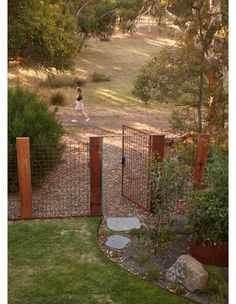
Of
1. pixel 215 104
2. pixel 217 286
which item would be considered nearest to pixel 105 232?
pixel 217 286

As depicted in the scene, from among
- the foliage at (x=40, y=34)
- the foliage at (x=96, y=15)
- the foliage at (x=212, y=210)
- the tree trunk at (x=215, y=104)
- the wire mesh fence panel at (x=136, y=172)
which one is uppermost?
the foliage at (x=96, y=15)

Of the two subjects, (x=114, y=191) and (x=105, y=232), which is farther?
(x=114, y=191)

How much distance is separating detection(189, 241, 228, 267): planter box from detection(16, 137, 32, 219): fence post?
3.18 metres

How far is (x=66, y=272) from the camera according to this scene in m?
6.31

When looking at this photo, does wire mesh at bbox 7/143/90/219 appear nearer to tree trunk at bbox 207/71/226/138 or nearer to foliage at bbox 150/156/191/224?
foliage at bbox 150/156/191/224

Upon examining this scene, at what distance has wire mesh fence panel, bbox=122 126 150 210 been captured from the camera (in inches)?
352

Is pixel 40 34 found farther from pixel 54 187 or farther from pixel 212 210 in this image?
pixel 212 210

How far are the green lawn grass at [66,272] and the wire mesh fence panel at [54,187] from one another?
68cm

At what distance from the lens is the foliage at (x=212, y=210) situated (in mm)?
5926

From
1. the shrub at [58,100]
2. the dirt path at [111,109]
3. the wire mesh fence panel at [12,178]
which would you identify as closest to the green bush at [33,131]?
the wire mesh fence panel at [12,178]

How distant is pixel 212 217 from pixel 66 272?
215 centimetres

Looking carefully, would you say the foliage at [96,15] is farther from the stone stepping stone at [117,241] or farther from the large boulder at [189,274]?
the large boulder at [189,274]

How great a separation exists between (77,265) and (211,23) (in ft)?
24.0
